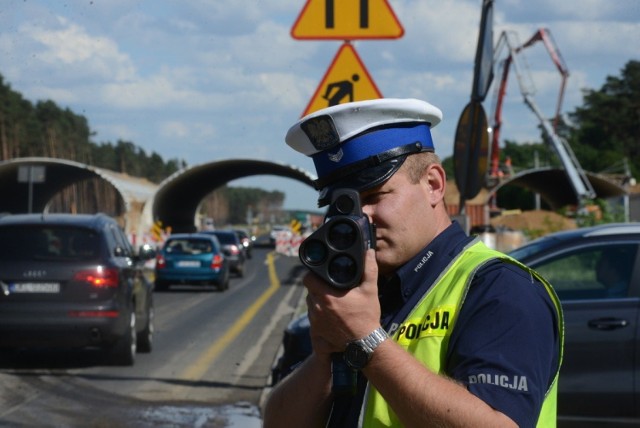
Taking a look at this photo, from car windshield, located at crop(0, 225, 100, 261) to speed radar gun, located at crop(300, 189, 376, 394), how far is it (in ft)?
39.1

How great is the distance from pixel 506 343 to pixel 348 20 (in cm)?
758

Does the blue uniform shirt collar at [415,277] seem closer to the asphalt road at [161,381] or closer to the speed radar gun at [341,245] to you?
the speed radar gun at [341,245]

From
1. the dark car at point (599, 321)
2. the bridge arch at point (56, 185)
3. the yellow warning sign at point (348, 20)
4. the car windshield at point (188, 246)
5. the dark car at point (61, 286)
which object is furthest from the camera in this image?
the bridge arch at point (56, 185)

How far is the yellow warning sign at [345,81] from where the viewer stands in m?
10.1

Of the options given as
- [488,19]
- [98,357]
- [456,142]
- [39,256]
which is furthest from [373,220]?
[98,357]

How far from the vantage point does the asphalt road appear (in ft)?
34.8

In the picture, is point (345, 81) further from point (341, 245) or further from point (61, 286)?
point (341, 245)

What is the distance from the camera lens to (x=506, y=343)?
8.21 ft

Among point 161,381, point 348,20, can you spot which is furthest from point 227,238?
point 348,20

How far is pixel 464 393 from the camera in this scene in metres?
2.47

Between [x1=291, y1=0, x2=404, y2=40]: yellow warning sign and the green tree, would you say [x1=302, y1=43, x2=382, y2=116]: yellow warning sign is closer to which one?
[x1=291, y1=0, x2=404, y2=40]: yellow warning sign

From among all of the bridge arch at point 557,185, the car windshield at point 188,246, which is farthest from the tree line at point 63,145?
the car windshield at point 188,246

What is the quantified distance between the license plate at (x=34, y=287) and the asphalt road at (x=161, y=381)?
0.89m

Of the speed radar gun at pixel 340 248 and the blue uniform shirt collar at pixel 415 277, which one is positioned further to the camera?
the blue uniform shirt collar at pixel 415 277
